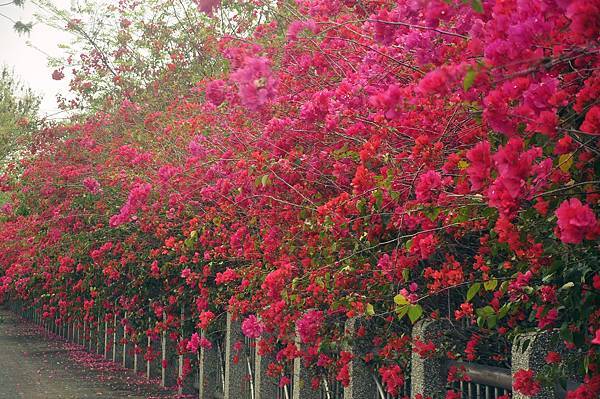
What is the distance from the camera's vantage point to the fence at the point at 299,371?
15.6 ft

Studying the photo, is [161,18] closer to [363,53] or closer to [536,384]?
[363,53]

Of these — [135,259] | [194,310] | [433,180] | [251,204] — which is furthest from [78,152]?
[433,180]

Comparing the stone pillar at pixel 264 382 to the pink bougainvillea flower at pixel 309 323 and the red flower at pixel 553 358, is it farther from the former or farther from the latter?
the red flower at pixel 553 358

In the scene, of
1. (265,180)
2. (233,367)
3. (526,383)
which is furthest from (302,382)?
(526,383)

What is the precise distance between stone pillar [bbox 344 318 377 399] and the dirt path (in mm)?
6546

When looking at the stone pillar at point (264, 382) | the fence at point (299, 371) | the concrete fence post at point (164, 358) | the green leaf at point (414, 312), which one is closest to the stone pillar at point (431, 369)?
the fence at point (299, 371)

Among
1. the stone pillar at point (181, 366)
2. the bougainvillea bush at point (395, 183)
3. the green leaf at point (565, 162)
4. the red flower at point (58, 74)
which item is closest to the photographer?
the bougainvillea bush at point (395, 183)

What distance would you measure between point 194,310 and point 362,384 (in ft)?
19.4

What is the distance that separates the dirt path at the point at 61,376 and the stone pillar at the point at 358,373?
6.55 meters

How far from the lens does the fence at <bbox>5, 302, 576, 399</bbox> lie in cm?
476

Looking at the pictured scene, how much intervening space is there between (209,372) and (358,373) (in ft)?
17.3

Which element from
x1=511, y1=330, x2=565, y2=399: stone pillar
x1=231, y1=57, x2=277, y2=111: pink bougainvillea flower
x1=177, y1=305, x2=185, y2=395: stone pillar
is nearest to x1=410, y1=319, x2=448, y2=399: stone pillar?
x1=511, y1=330, x2=565, y2=399: stone pillar

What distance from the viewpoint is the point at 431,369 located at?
5.93 m

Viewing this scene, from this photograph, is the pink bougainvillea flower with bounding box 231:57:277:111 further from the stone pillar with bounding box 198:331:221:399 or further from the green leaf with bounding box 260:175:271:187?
the stone pillar with bounding box 198:331:221:399
